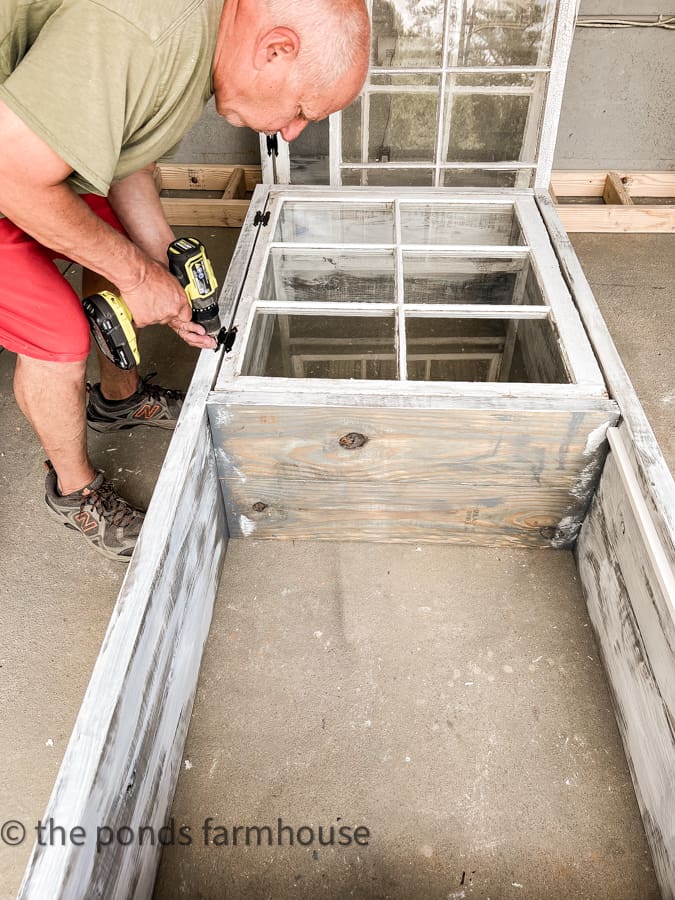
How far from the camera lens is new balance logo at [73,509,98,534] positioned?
59.9 inches

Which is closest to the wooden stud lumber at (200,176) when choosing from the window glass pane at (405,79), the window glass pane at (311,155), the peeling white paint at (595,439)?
the window glass pane at (311,155)

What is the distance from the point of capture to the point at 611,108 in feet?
9.67

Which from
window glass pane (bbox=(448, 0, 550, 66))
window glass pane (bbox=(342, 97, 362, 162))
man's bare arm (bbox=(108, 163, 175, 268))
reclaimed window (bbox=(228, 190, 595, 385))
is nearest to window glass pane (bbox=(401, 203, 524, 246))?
reclaimed window (bbox=(228, 190, 595, 385))

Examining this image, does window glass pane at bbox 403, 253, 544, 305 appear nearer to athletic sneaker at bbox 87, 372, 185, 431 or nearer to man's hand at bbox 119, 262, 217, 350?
man's hand at bbox 119, 262, 217, 350

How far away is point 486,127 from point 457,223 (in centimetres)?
37

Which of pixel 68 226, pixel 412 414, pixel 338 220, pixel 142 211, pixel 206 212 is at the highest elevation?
pixel 68 226

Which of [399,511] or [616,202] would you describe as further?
[616,202]

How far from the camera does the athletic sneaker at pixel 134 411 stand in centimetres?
185

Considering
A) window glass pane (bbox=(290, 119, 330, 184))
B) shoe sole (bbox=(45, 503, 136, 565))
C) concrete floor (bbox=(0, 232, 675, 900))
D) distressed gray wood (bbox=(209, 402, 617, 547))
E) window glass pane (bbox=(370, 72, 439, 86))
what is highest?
window glass pane (bbox=(370, 72, 439, 86))

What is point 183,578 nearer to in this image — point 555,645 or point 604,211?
point 555,645

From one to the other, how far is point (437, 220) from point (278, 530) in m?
1.08

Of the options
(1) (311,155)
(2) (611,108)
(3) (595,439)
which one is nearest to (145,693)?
(3) (595,439)

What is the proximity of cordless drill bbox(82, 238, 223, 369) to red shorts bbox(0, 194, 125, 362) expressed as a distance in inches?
1.6

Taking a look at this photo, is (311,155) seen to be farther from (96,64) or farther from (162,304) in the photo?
(96,64)
